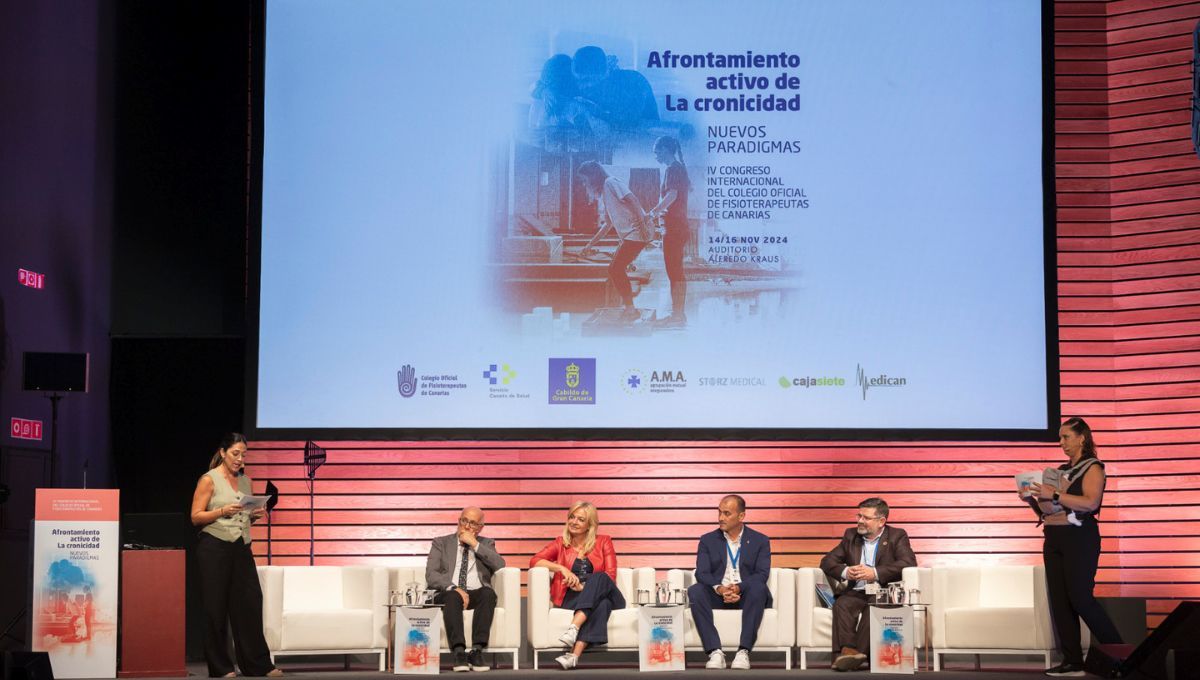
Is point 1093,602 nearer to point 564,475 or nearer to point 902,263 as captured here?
point 902,263

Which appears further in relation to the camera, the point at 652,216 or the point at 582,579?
the point at 652,216

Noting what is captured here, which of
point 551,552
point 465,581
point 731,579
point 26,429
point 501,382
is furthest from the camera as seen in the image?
point 501,382

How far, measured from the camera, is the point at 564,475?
28.5ft

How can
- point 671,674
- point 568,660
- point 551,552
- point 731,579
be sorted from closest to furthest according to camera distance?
point 671,674 < point 568,660 < point 731,579 < point 551,552

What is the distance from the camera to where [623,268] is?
8242 millimetres

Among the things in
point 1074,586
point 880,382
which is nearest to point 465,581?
point 880,382

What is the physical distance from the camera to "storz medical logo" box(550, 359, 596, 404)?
8.14m

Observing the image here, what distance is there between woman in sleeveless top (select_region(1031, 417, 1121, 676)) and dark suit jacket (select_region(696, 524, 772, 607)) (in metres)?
1.49

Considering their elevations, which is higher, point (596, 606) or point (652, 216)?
point (652, 216)

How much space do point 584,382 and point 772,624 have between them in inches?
70.7

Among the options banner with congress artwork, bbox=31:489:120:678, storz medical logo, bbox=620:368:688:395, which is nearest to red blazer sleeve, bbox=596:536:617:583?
storz medical logo, bbox=620:368:688:395

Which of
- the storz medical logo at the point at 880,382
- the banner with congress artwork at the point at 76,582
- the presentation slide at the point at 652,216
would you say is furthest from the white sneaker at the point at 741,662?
the banner with congress artwork at the point at 76,582

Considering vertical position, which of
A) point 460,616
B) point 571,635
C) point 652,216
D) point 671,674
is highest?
point 652,216

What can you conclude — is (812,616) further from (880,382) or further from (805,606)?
(880,382)
